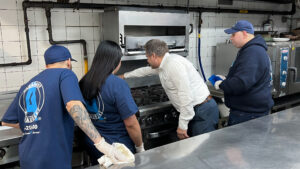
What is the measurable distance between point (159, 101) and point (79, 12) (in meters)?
1.01

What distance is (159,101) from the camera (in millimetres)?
1951

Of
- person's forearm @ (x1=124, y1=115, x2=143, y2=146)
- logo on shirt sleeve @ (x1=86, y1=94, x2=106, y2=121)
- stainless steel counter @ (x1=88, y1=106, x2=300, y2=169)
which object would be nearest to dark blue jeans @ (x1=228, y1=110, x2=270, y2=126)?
stainless steel counter @ (x1=88, y1=106, x2=300, y2=169)

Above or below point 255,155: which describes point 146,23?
above

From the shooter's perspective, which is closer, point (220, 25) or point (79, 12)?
point (79, 12)

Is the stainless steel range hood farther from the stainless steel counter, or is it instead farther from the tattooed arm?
the stainless steel counter

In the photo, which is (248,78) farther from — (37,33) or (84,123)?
(37,33)

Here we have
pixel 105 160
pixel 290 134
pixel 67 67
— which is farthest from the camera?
pixel 67 67

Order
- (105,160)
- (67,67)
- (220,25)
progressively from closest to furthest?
(105,160) → (67,67) → (220,25)

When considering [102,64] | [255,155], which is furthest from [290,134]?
[102,64]

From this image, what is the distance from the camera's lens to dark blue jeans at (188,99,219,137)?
5.91 ft

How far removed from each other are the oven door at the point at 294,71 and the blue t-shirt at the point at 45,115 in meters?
2.45

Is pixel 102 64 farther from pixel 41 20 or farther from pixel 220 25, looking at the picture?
pixel 220 25

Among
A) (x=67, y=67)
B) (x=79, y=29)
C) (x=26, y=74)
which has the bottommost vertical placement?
(x=26, y=74)

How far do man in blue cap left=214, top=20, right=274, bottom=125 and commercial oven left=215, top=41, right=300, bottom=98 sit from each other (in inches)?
39.1
